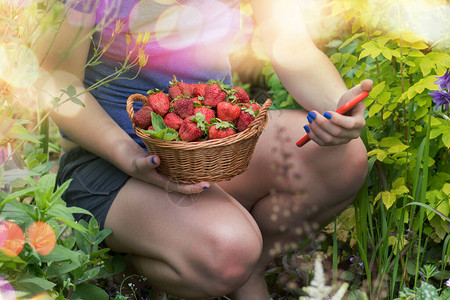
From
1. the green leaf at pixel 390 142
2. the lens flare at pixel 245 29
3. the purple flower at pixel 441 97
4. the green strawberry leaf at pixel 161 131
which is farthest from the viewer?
the lens flare at pixel 245 29

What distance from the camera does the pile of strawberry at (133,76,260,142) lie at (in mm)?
1425

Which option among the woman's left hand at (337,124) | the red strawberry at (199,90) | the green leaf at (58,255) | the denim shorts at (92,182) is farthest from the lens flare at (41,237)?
the woman's left hand at (337,124)

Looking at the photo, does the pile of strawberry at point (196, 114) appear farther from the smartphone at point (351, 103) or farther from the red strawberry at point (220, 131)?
the smartphone at point (351, 103)

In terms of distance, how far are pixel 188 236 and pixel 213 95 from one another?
42 centimetres

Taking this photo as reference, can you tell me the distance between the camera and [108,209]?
1.68 meters

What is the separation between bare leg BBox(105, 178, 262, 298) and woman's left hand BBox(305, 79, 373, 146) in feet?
1.13

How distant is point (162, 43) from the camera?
1.76 m

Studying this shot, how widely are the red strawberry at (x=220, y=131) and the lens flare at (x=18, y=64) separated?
1.64 ft

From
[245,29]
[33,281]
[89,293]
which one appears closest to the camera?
[33,281]

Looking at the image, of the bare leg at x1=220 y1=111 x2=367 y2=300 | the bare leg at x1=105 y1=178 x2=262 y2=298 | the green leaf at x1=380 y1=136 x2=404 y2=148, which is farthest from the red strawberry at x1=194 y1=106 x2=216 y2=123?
the green leaf at x1=380 y1=136 x2=404 y2=148

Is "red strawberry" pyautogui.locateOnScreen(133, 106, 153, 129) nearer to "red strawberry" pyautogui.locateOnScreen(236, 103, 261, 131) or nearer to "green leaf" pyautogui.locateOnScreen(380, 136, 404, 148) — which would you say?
"red strawberry" pyautogui.locateOnScreen(236, 103, 261, 131)

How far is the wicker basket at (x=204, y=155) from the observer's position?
1384mm

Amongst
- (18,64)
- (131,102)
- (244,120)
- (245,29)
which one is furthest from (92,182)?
(245,29)

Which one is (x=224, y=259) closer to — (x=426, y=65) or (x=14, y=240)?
(x=14, y=240)
